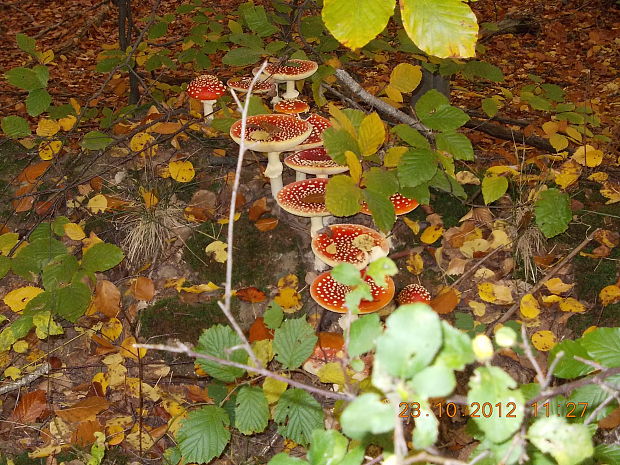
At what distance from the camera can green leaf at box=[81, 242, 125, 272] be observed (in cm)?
283

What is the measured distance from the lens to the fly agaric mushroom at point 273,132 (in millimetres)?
2820

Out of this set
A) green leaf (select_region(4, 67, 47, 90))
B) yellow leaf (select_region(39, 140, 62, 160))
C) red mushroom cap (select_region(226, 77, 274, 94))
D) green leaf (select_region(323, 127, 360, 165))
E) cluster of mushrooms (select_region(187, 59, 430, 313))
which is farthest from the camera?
yellow leaf (select_region(39, 140, 62, 160))

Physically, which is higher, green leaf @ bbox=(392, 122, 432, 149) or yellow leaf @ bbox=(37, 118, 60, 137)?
green leaf @ bbox=(392, 122, 432, 149)

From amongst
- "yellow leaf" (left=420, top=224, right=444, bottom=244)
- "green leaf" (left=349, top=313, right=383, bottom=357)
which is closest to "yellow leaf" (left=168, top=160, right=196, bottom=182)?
"yellow leaf" (left=420, top=224, right=444, bottom=244)

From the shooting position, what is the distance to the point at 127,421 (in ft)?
9.53

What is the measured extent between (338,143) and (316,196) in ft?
2.04

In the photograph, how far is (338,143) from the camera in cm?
227

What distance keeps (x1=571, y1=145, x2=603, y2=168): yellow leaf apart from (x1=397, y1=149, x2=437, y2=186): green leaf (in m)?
1.60

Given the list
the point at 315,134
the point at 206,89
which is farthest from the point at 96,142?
the point at 315,134

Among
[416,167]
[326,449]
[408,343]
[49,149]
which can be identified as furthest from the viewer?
[49,149]

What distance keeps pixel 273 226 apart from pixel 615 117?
163 inches

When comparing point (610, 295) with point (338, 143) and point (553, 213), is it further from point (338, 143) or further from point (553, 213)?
point (338, 143)

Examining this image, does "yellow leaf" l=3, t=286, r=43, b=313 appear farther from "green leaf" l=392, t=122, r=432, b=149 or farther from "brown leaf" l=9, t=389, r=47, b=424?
"green leaf" l=392, t=122, r=432, b=149

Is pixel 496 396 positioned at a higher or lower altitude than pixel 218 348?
higher
